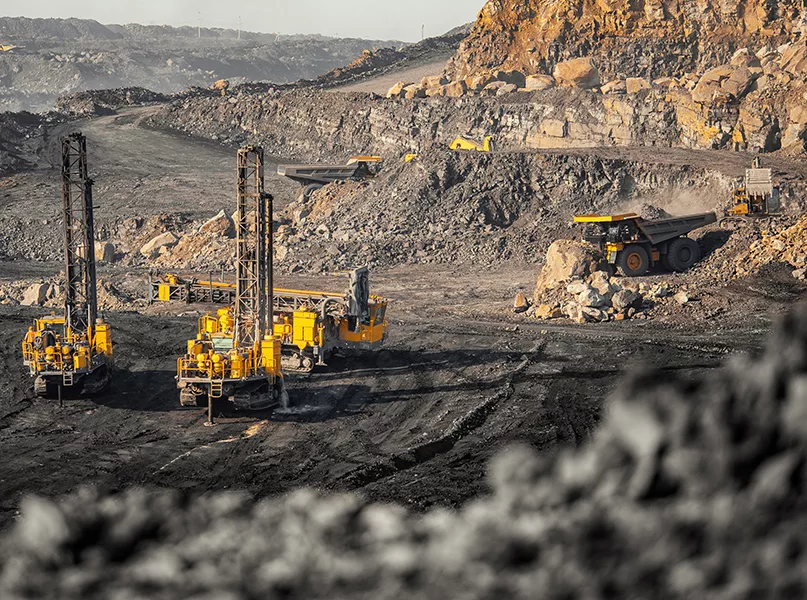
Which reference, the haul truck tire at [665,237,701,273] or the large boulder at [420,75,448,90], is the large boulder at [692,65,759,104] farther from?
the large boulder at [420,75,448,90]

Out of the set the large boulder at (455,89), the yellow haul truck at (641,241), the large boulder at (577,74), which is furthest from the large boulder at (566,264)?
the large boulder at (455,89)

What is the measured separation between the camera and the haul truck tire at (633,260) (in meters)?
38.4

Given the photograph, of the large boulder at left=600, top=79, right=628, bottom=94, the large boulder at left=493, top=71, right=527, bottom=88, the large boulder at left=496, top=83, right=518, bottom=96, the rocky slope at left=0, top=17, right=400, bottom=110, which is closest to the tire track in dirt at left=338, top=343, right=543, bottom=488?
the large boulder at left=600, top=79, right=628, bottom=94

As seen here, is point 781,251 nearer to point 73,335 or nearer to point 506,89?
point 73,335

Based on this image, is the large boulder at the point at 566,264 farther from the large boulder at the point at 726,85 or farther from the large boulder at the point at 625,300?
the large boulder at the point at 726,85

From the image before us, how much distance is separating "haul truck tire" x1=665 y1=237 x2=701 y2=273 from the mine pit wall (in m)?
13.9

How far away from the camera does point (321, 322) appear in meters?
29.0

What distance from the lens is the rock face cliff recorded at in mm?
72688

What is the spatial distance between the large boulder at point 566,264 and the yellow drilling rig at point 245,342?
12582mm

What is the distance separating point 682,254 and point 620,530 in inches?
1413

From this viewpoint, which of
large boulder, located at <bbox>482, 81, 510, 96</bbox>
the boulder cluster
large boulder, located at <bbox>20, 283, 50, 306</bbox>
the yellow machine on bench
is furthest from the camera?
large boulder, located at <bbox>482, 81, 510, 96</bbox>

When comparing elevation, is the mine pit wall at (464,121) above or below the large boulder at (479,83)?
below

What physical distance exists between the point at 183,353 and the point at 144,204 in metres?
31.3

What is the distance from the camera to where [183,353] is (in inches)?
1258
